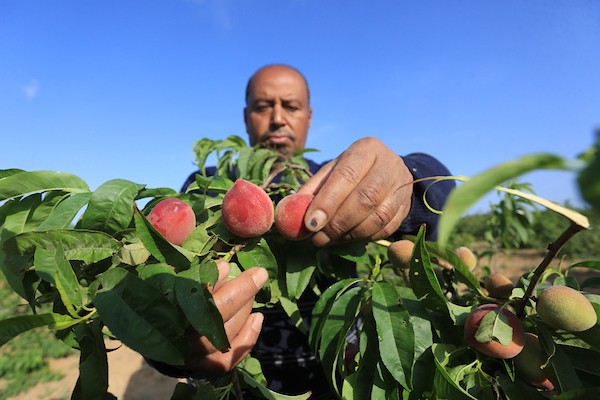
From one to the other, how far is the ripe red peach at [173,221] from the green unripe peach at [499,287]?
0.84m

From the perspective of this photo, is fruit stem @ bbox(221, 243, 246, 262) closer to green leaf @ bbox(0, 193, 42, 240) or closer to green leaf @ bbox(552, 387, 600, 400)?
green leaf @ bbox(0, 193, 42, 240)

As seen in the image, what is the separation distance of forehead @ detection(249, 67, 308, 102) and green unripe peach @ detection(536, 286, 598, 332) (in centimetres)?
263

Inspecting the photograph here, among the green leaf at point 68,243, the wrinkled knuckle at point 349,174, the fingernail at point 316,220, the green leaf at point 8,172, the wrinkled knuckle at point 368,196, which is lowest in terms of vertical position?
the green leaf at point 68,243

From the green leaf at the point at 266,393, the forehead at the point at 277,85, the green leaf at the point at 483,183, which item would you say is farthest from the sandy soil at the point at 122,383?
the green leaf at the point at 483,183

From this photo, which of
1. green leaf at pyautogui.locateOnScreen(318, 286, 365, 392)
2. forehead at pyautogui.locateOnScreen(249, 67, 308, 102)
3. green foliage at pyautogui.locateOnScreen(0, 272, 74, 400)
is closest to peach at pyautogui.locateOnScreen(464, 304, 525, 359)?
green leaf at pyautogui.locateOnScreen(318, 286, 365, 392)

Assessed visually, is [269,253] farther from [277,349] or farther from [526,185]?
[526,185]

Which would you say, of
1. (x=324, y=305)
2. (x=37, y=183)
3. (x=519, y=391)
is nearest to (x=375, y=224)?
(x=324, y=305)

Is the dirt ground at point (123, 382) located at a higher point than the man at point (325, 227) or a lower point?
lower

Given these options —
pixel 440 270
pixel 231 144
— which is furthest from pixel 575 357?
pixel 231 144

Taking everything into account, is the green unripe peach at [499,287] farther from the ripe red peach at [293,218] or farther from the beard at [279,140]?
the beard at [279,140]

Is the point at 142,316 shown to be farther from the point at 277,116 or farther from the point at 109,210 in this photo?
the point at 277,116

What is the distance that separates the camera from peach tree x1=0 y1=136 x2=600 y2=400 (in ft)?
2.34

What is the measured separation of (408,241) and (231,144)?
4.45 feet

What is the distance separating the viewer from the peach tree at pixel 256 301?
0.71 m
